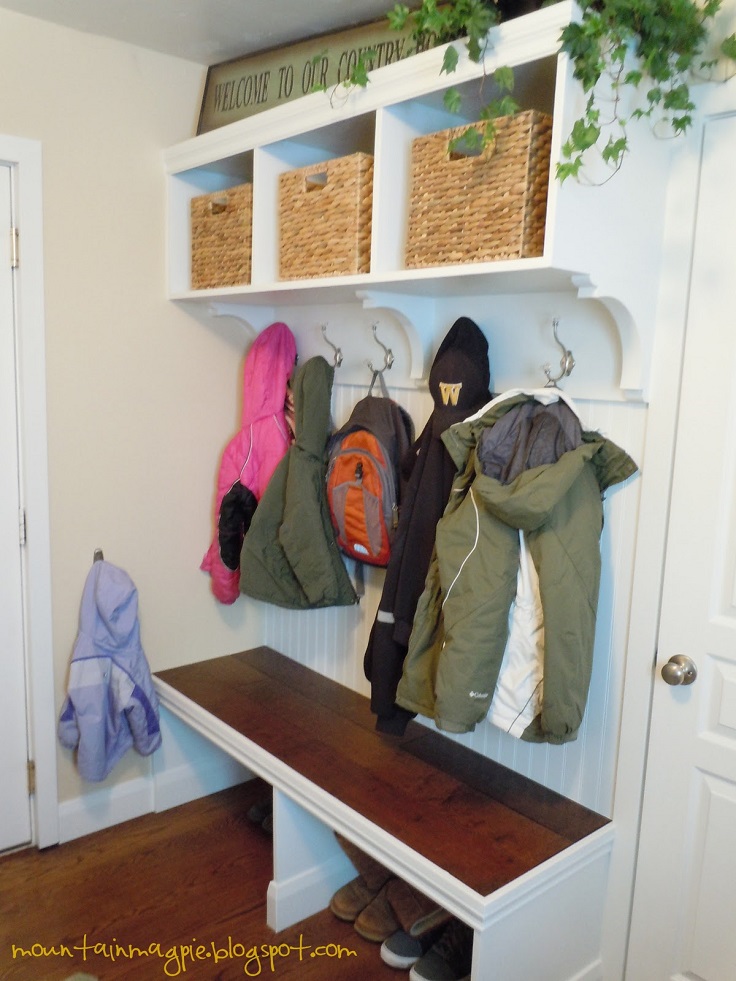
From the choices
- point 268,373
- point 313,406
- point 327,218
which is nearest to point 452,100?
point 327,218

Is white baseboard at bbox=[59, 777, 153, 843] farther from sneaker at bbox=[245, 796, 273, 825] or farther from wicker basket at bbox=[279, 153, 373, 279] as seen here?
wicker basket at bbox=[279, 153, 373, 279]

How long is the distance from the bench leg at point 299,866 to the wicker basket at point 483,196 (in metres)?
1.41

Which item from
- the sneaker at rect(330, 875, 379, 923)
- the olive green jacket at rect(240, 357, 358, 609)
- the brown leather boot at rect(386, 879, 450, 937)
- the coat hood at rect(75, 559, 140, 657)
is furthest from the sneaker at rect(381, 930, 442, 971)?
the coat hood at rect(75, 559, 140, 657)

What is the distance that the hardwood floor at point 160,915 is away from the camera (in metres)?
2.01

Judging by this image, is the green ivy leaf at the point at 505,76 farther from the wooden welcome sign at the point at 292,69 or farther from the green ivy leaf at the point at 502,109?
the wooden welcome sign at the point at 292,69

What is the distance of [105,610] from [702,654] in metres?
1.63

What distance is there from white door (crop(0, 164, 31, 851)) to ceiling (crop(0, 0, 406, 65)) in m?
0.43

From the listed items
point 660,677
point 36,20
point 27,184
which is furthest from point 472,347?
point 36,20

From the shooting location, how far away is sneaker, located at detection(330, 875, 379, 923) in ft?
7.16

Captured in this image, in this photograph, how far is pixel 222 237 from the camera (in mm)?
2295

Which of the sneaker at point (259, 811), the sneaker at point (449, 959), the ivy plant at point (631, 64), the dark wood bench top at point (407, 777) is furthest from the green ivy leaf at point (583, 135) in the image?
the sneaker at point (259, 811)

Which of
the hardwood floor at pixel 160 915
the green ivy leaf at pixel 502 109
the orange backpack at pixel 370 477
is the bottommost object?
the hardwood floor at pixel 160 915

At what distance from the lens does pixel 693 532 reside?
1659mm

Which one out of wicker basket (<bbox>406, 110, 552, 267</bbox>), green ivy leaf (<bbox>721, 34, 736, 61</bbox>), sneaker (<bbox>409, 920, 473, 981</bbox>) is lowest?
sneaker (<bbox>409, 920, 473, 981</bbox>)
